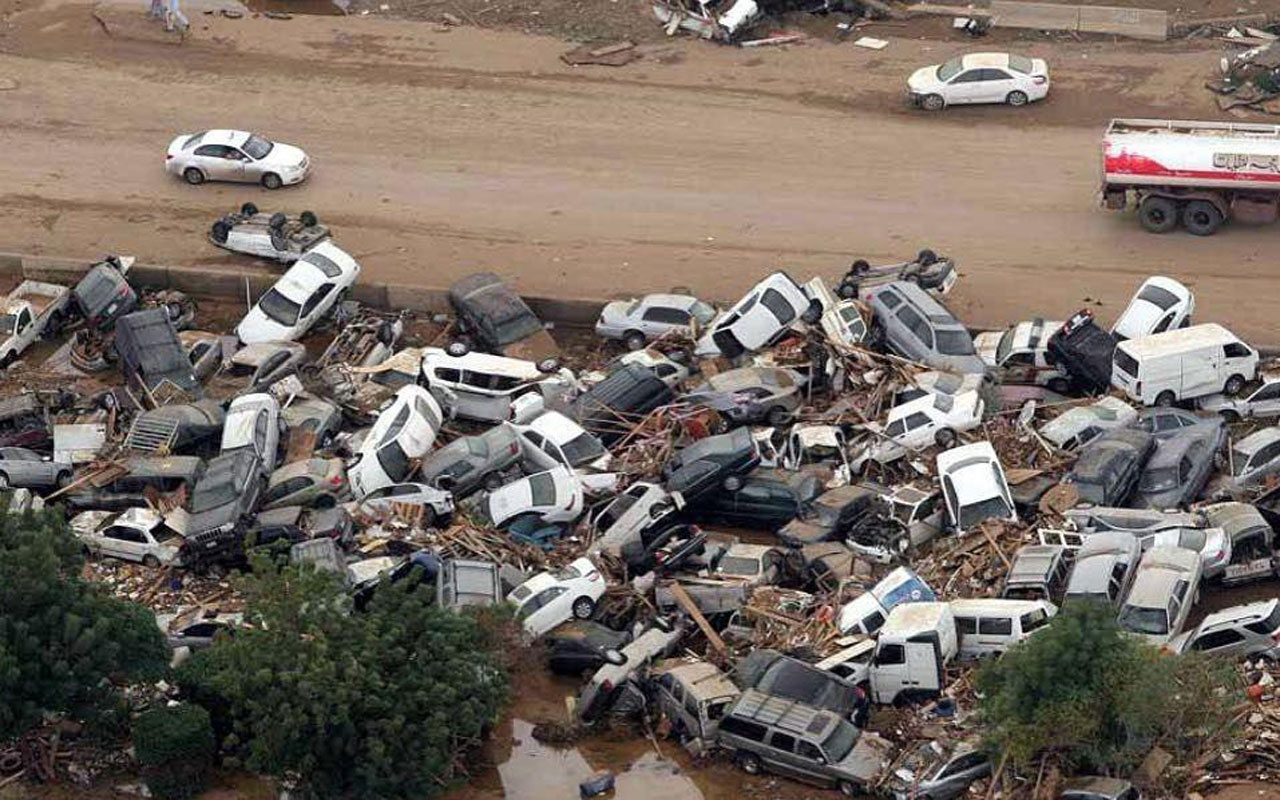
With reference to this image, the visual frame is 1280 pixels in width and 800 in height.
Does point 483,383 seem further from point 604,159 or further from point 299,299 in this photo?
point 604,159

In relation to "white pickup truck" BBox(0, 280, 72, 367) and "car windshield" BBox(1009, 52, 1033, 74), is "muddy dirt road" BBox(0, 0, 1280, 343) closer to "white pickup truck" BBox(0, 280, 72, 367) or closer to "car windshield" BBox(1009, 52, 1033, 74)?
"car windshield" BBox(1009, 52, 1033, 74)

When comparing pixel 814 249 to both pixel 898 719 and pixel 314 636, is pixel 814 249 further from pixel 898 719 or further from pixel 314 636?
pixel 314 636

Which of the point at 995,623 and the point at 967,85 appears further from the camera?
the point at 967,85

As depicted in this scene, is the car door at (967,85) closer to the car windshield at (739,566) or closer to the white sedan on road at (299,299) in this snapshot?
the white sedan on road at (299,299)

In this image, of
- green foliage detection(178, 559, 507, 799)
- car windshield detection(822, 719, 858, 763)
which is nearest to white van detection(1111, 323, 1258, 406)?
car windshield detection(822, 719, 858, 763)

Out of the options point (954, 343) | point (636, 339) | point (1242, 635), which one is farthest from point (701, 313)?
point (1242, 635)

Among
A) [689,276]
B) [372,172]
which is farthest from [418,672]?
[372,172]

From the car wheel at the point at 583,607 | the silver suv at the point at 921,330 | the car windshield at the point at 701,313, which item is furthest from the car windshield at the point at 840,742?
the car windshield at the point at 701,313
